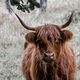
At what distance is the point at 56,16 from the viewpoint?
1689 centimetres

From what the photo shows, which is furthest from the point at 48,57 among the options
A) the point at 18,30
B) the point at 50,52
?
the point at 18,30

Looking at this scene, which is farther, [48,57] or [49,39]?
[49,39]

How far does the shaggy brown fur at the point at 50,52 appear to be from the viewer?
7.78m

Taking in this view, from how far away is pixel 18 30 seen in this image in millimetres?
14984

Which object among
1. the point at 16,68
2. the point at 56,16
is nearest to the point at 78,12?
the point at 56,16

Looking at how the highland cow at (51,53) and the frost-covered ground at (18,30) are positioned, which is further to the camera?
the frost-covered ground at (18,30)

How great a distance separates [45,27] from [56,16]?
8.99 m

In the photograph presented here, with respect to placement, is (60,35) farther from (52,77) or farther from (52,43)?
(52,77)

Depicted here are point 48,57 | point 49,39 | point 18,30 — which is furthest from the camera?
point 18,30

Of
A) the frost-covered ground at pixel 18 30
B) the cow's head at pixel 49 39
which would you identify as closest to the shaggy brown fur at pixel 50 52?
the cow's head at pixel 49 39

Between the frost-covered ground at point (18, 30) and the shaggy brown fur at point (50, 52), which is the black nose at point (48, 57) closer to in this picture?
the shaggy brown fur at point (50, 52)

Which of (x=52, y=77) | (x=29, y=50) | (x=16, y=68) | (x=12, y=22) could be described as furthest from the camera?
(x=12, y=22)

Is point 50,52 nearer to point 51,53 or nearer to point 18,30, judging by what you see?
point 51,53

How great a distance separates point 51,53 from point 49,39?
293 millimetres
